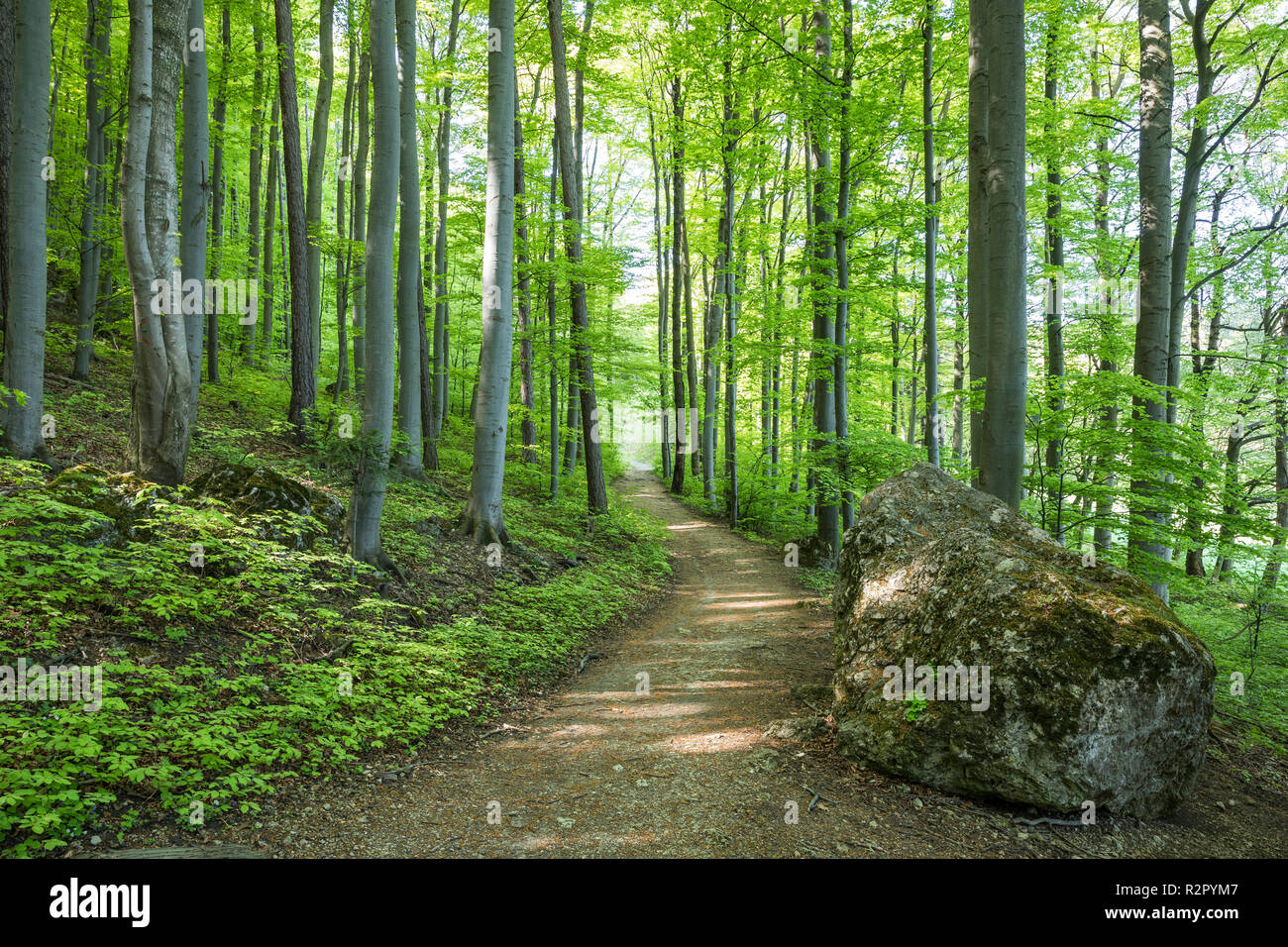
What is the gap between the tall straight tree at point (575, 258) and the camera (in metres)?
12.1

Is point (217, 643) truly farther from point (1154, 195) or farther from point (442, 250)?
point (442, 250)

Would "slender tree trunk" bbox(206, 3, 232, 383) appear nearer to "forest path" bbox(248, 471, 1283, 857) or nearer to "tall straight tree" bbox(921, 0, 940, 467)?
"tall straight tree" bbox(921, 0, 940, 467)

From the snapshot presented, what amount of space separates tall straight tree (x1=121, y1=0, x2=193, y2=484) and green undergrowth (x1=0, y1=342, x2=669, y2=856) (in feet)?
1.89

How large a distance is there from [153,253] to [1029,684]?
873cm

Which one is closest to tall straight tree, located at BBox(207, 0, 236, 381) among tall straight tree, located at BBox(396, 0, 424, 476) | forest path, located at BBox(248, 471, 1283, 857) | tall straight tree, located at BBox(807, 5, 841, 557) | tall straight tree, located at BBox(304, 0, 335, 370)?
tall straight tree, located at BBox(304, 0, 335, 370)

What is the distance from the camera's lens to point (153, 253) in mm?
6238

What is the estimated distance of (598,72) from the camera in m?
14.5

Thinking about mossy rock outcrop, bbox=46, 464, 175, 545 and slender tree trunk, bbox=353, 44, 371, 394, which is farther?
slender tree trunk, bbox=353, 44, 371, 394

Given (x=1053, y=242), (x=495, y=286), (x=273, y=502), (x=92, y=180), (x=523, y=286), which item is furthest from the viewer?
(x=523, y=286)

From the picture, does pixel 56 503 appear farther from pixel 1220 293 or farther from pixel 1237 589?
pixel 1220 293

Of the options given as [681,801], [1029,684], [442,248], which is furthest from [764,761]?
[442,248]

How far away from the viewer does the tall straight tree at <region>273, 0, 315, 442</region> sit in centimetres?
1131

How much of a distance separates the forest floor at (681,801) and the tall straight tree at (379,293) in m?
2.85

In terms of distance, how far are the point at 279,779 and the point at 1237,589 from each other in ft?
61.8
